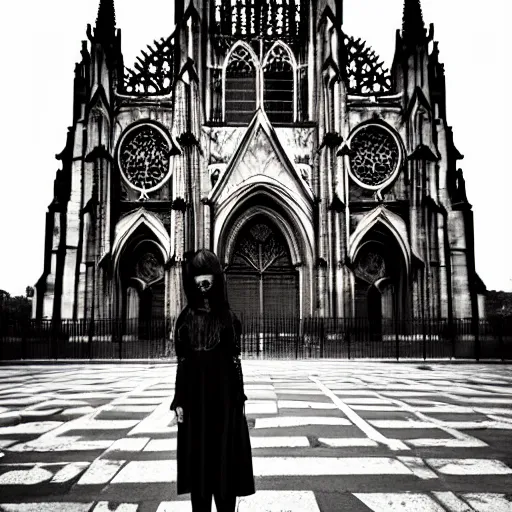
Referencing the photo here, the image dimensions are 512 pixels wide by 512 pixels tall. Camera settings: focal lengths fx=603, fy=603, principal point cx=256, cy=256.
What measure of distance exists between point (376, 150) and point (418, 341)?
9.42 m

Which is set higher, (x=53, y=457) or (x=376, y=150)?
(x=376, y=150)

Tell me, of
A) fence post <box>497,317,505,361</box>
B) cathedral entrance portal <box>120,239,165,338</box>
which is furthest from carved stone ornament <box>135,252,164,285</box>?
fence post <box>497,317,505,361</box>

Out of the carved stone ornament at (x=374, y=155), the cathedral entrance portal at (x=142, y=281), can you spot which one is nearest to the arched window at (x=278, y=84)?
the carved stone ornament at (x=374, y=155)

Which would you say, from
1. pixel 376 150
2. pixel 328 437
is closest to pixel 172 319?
pixel 376 150

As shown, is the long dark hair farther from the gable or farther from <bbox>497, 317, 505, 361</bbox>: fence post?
the gable

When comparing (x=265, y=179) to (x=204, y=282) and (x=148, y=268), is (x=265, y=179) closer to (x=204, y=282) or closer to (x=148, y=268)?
(x=148, y=268)

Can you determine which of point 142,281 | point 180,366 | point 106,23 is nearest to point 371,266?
point 142,281

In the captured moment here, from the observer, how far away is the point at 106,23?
91.7 ft

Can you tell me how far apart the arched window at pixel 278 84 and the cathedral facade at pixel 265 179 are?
0.07m

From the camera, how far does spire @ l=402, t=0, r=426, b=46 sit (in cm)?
2688

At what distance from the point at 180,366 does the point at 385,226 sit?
23.5m

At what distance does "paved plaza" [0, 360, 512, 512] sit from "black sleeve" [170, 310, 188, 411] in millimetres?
692

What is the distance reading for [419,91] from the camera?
25922 mm

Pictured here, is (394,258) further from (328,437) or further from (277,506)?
(277,506)
